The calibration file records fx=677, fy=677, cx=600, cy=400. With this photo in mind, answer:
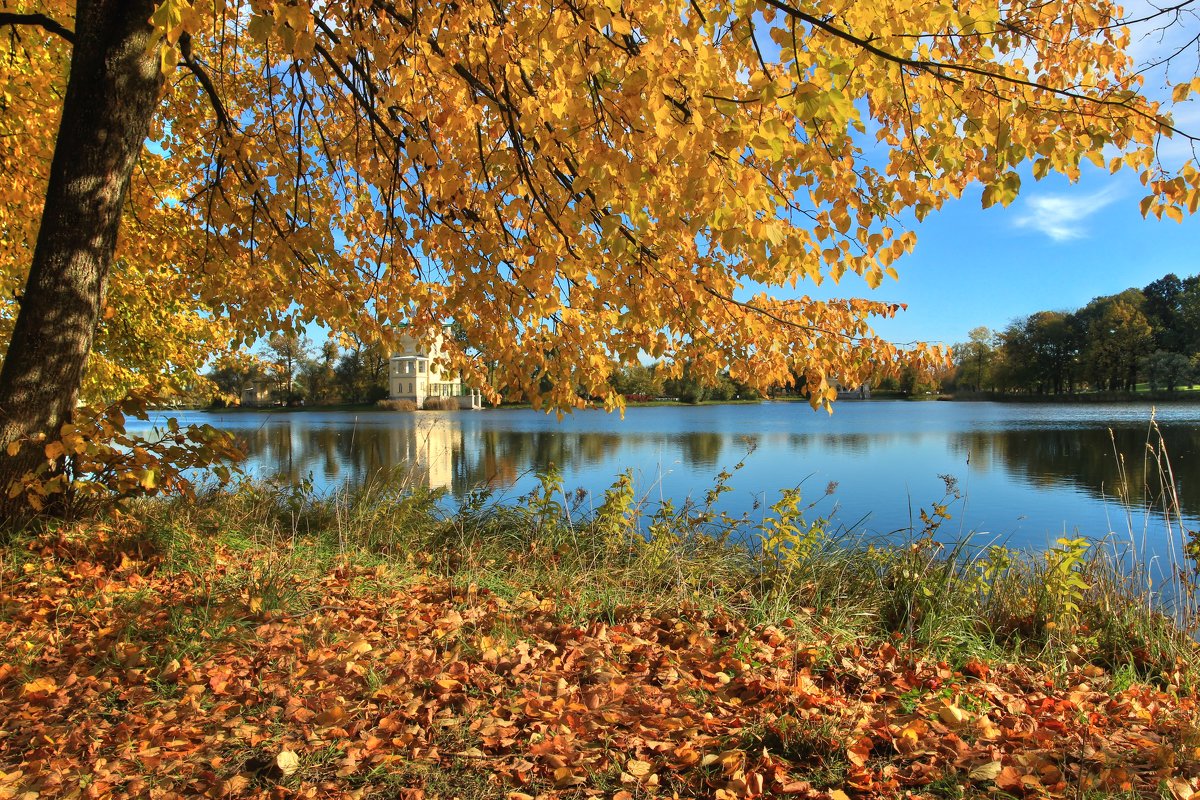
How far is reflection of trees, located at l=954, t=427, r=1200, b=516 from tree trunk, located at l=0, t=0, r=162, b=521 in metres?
7.43

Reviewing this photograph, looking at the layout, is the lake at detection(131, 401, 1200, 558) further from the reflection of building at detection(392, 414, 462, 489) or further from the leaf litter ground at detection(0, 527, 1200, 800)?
the leaf litter ground at detection(0, 527, 1200, 800)

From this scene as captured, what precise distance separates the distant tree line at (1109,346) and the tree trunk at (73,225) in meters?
65.5

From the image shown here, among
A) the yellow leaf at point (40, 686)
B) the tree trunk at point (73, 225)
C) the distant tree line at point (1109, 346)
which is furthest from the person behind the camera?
the distant tree line at point (1109, 346)

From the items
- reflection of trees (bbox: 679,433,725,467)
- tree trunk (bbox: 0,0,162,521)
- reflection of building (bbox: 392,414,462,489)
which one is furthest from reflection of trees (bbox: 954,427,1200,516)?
tree trunk (bbox: 0,0,162,521)

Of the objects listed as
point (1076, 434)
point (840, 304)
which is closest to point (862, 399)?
point (1076, 434)

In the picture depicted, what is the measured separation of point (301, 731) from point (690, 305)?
9.74 feet

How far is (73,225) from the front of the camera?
419cm

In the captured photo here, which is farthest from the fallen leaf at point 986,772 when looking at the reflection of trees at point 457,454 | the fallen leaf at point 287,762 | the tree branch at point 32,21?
the reflection of trees at point 457,454

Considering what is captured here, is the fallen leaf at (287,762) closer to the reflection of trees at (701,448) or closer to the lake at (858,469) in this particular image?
the lake at (858,469)

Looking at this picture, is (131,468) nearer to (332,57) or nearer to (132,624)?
(132,624)

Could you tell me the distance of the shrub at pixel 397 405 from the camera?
197ft

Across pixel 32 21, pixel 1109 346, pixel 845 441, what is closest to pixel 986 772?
pixel 32 21

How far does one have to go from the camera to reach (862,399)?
271 feet

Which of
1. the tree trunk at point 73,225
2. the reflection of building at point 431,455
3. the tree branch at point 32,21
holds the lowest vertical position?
the reflection of building at point 431,455
